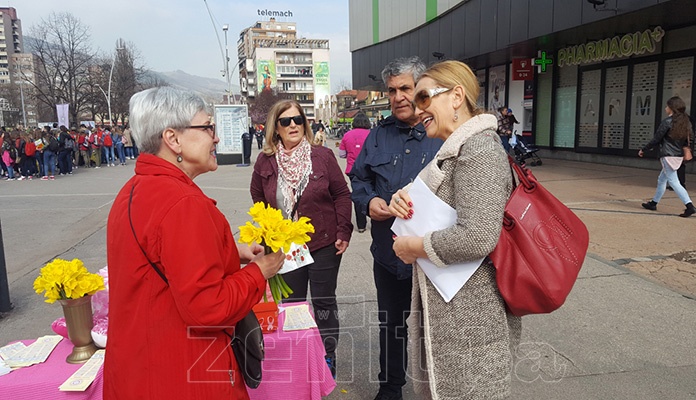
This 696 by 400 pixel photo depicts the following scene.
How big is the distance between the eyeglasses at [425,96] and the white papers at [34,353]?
7.16 feet

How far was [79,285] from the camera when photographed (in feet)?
7.65

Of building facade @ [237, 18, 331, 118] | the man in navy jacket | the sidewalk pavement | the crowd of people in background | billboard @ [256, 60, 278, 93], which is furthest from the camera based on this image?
building facade @ [237, 18, 331, 118]

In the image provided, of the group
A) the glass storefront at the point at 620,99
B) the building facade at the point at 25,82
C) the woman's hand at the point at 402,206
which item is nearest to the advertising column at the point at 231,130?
the glass storefront at the point at 620,99

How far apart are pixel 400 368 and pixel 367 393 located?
0.38 meters

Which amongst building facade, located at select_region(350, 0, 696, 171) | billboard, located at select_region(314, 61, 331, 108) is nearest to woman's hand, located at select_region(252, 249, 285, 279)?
building facade, located at select_region(350, 0, 696, 171)

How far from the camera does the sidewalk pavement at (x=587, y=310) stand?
324cm

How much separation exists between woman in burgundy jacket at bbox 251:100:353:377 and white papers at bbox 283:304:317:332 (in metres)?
0.40

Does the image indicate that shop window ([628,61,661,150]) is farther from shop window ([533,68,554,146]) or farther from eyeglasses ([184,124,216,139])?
eyeglasses ([184,124,216,139])

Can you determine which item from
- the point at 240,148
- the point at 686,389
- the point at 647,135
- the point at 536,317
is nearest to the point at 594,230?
the point at 536,317

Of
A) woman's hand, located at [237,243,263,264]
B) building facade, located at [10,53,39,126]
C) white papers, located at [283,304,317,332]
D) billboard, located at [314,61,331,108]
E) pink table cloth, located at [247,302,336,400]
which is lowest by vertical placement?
pink table cloth, located at [247,302,336,400]

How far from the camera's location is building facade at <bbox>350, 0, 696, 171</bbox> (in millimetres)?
11844

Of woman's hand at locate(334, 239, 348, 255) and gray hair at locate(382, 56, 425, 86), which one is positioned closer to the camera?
gray hair at locate(382, 56, 425, 86)

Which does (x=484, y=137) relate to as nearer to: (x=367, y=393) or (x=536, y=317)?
(x=367, y=393)

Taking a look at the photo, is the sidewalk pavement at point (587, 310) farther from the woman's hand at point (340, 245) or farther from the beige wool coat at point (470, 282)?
the beige wool coat at point (470, 282)
